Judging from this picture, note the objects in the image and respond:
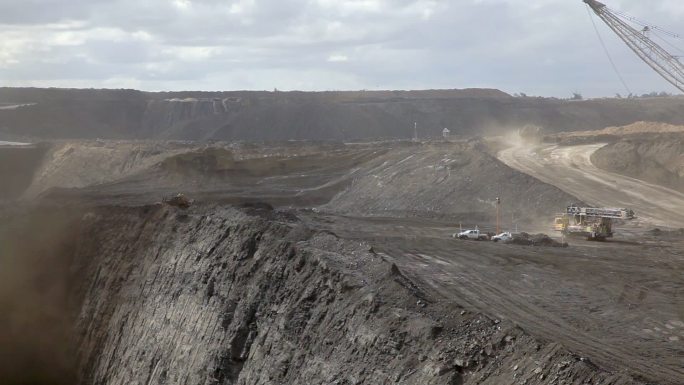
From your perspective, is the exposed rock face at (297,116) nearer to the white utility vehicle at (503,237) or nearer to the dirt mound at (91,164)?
the dirt mound at (91,164)

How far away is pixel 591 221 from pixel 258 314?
2071 cm

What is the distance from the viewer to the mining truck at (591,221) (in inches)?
1602

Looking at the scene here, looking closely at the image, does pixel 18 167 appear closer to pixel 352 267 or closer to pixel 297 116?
pixel 297 116

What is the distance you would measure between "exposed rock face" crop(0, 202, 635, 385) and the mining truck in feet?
42.2

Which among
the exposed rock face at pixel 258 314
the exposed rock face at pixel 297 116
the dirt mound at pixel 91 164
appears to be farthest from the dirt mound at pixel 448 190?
the exposed rock face at pixel 297 116

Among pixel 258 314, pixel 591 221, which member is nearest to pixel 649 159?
pixel 591 221

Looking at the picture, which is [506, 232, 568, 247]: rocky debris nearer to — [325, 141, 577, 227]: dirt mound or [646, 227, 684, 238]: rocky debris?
[646, 227, 684, 238]: rocky debris

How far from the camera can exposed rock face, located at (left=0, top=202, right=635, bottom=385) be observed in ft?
60.6

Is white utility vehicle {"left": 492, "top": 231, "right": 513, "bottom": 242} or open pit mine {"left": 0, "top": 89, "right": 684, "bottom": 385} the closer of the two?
open pit mine {"left": 0, "top": 89, "right": 684, "bottom": 385}

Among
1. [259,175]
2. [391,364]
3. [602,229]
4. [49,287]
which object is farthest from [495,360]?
[259,175]

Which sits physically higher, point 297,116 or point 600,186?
point 600,186

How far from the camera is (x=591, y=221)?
41.3m

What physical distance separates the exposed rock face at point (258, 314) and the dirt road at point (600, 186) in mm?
20112

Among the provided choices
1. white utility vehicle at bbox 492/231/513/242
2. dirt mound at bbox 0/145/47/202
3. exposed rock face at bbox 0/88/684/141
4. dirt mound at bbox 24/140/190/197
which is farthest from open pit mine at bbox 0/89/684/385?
exposed rock face at bbox 0/88/684/141
